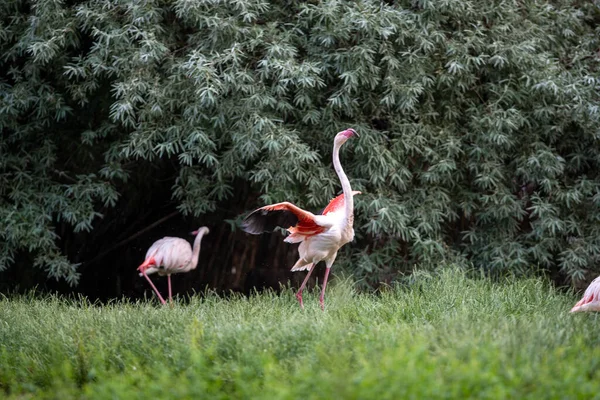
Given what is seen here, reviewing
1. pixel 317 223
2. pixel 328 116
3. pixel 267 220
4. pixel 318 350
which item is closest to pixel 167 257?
pixel 267 220

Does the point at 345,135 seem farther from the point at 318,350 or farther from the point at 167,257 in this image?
the point at 318,350

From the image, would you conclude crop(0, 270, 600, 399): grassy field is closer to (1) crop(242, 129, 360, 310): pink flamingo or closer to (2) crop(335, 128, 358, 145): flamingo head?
(1) crop(242, 129, 360, 310): pink flamingo

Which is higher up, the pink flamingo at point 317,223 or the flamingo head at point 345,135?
the flamingo head at point 345,135

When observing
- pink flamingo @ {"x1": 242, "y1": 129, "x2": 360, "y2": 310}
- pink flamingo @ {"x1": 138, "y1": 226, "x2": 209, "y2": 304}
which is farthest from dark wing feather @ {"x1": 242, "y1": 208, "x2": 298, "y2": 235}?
pink flamingo @ {"x1": 138, "y1": 226, "x2": 209, "y2": 304}

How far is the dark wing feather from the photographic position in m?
6.75

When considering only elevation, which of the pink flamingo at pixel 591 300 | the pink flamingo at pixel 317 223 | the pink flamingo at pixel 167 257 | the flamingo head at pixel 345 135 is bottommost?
the pink flamingo at pixel 167 257

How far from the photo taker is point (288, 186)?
826 centimetres

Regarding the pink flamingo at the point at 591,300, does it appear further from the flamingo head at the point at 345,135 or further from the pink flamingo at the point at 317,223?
the flamingo head at the point at 345,135

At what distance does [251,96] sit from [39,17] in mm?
2279

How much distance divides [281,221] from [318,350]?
243 cm

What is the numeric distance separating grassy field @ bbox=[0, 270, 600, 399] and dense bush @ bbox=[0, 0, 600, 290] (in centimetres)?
167

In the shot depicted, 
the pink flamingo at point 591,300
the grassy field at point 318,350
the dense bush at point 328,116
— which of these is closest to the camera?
the grassy field at point 318,350

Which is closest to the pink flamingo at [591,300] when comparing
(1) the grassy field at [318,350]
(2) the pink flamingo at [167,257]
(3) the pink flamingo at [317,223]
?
(1) the grassy field at [318,350]

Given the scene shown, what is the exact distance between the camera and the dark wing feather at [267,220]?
6754 millimetres
